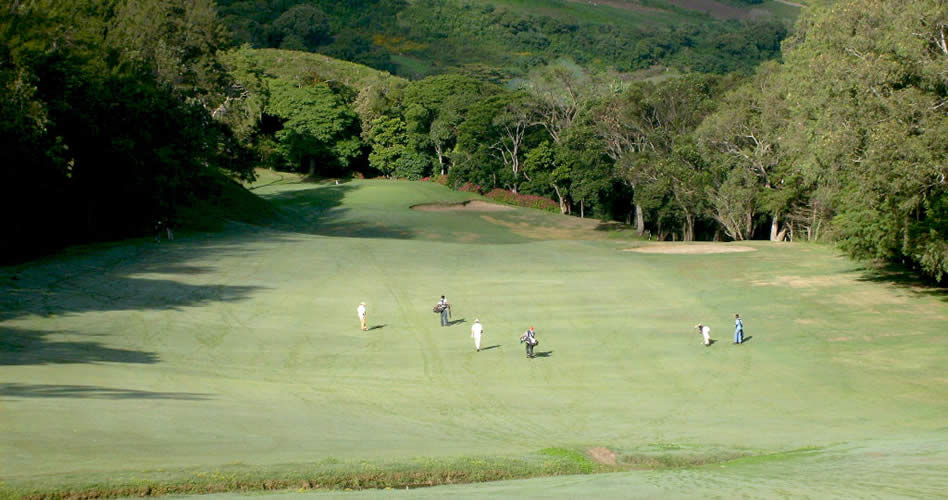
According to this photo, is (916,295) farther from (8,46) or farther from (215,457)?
(8,46)

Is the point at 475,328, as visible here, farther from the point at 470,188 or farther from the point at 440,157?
the point at 440,157

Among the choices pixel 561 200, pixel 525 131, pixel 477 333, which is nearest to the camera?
pixel 477 333

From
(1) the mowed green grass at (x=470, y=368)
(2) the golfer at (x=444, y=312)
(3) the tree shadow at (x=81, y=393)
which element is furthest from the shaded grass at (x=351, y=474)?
(2) the golfer at (x=444, y=312)

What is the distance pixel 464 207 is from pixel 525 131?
14735mm

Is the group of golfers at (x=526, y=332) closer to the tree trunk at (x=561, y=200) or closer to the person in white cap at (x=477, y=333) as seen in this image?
the person in white cap at (x=477, y=333)

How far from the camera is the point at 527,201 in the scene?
115562 millimetres

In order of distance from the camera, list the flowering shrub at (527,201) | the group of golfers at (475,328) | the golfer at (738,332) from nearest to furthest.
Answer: the group of golfers at (475,328)
the golfer at (738,332)
the flowering shrub at (527,201)

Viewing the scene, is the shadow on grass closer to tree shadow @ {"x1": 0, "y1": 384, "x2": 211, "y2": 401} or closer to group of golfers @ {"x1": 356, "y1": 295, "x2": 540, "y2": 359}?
group of golfers @ {"x1": 356, "y1": 295, "x2": 540, "y2": 359}

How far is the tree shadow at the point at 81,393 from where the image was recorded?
78.3 ft

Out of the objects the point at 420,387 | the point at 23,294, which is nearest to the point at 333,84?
the point at 23,294

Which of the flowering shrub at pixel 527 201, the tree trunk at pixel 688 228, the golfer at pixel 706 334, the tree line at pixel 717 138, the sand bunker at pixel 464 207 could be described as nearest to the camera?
the golfer at pixel 706 334

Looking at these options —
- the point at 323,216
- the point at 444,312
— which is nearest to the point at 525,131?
the point at 323,216

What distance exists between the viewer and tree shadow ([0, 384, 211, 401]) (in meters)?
23.9

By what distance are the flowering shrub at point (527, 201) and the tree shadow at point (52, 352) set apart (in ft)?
275
